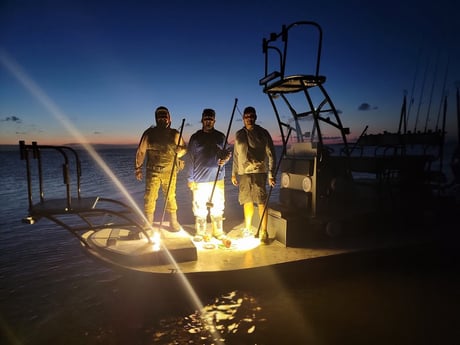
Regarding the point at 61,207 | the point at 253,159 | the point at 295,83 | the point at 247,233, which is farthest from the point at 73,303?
the point at 295,83

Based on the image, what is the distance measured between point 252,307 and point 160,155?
3.26 metres

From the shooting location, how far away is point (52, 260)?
283 inches

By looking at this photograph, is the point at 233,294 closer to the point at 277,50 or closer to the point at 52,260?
the point at 277,50

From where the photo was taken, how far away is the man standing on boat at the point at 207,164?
567 centimetres

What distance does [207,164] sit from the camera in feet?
18.6

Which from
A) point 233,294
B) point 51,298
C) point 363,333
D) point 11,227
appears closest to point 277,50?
point 233,294

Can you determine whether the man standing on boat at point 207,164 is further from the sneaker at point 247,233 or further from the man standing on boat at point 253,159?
the sneaker at point 247,233

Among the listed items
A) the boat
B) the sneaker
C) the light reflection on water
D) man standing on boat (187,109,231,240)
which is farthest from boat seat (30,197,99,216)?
the sneaker

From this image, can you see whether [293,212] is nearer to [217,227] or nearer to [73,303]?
[217,227]

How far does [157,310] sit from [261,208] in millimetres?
2618

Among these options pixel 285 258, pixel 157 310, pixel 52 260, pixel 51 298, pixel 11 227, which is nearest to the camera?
pixel 157 310

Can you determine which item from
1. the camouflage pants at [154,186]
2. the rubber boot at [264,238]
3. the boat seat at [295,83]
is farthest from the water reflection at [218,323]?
the boat seat at [295,83]

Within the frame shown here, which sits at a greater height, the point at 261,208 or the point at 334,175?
the point at 334,175

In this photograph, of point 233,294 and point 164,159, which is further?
point 164,159
